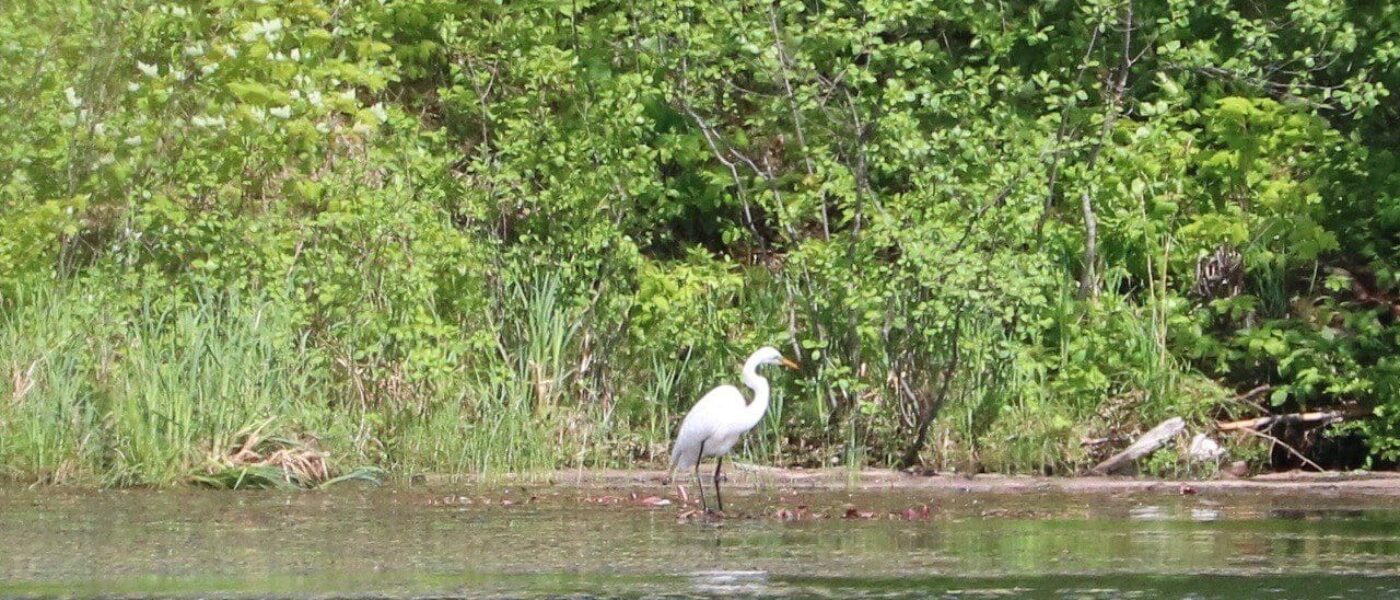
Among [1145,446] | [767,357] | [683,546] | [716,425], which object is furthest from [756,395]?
[683,546]

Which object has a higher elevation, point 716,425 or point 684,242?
point 684,242

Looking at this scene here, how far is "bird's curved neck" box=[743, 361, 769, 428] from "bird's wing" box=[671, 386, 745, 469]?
0.06 m

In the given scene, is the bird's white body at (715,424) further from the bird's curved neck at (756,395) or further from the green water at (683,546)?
the green water at (683,546)

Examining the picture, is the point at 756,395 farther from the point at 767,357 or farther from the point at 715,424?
the point at 715,424

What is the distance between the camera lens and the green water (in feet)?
23.6

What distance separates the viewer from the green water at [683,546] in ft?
23.6

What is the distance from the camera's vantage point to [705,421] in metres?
10.8

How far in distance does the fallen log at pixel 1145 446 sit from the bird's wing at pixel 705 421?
7.04 ft

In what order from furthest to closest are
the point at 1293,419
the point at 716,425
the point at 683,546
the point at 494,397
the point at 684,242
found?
the point at 684,242
the point at 1293,419
the point at 494,397
the point at 716,425
the point at 683,546

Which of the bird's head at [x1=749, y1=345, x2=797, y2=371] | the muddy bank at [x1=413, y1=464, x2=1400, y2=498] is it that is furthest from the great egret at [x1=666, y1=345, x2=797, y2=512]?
the muddy bank at [x1=413, y1=464, x2=1400, y2=498]

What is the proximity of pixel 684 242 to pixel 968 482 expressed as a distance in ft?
11.2

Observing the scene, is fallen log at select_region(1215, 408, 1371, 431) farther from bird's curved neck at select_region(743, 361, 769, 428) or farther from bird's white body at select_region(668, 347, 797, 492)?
bird's white body at select_region(668, 347, 797, 492)

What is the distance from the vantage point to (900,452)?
39.2 feet

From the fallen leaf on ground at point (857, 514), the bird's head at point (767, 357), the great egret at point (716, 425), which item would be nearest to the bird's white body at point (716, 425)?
the great egret at point (716, 425)
